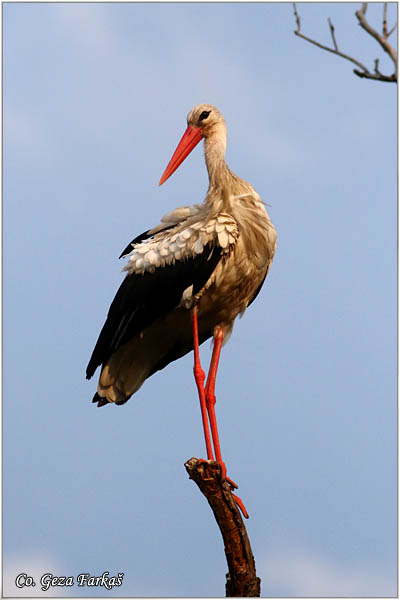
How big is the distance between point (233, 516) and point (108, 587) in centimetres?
121

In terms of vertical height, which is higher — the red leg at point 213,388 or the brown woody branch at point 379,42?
the brown woody branch at point 379,42

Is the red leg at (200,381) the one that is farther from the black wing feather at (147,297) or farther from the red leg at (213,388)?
the black wing feather at (147,297)

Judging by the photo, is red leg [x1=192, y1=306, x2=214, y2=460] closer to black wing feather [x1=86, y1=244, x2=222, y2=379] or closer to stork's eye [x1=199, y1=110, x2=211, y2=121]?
black wing feather [x1=86, y1=244, x2=222, y2=379]

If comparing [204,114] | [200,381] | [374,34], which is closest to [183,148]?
[204,114]

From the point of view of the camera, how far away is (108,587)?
666cm

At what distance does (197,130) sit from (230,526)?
3997mm

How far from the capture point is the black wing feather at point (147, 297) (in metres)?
7.35

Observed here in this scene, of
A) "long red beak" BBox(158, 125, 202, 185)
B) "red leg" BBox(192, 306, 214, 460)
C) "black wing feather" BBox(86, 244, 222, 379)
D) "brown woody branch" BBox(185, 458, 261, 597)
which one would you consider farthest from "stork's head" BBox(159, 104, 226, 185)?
"brown woody branch" BBox(185, 458, 261, 597)

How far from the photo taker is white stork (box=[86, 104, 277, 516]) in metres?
7.42

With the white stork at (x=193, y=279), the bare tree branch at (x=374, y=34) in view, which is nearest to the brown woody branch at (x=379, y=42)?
the bare tree branch at (x=374, y=34)

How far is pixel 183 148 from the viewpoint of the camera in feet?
27.0

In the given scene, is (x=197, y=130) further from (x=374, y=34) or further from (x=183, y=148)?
(x=374, y=34)

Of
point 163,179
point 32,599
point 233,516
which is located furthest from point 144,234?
point 32,599

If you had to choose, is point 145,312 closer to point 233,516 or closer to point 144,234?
point 144,234
